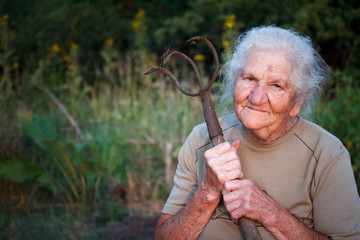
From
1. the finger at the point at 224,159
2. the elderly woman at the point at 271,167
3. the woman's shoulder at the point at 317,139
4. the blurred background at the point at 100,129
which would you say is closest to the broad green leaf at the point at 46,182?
the blurred background at the point at 100,129

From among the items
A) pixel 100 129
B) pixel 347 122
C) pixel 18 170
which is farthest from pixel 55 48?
pixel 347 122

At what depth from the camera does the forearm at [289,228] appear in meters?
1.82

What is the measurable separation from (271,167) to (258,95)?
34cm

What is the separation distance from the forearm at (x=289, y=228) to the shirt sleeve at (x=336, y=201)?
1.9 inches

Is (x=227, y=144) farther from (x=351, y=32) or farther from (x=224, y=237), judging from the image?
(x=351, y=32)

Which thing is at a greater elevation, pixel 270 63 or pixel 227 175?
pixel 270 63

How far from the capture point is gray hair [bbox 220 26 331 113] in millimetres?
1935

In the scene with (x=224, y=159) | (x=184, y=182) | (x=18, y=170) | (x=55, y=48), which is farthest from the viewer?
(x=55, y=48)

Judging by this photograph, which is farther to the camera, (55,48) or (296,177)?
(55,48)

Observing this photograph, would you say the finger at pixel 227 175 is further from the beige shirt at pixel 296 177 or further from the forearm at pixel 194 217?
the beige shirt at pixel 296 177

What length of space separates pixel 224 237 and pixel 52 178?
7.27ft

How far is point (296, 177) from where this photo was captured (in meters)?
1.91

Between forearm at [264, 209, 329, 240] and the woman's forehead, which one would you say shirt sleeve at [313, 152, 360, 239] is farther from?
the woman's forehead

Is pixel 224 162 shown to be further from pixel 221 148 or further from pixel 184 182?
pixel 184 182
